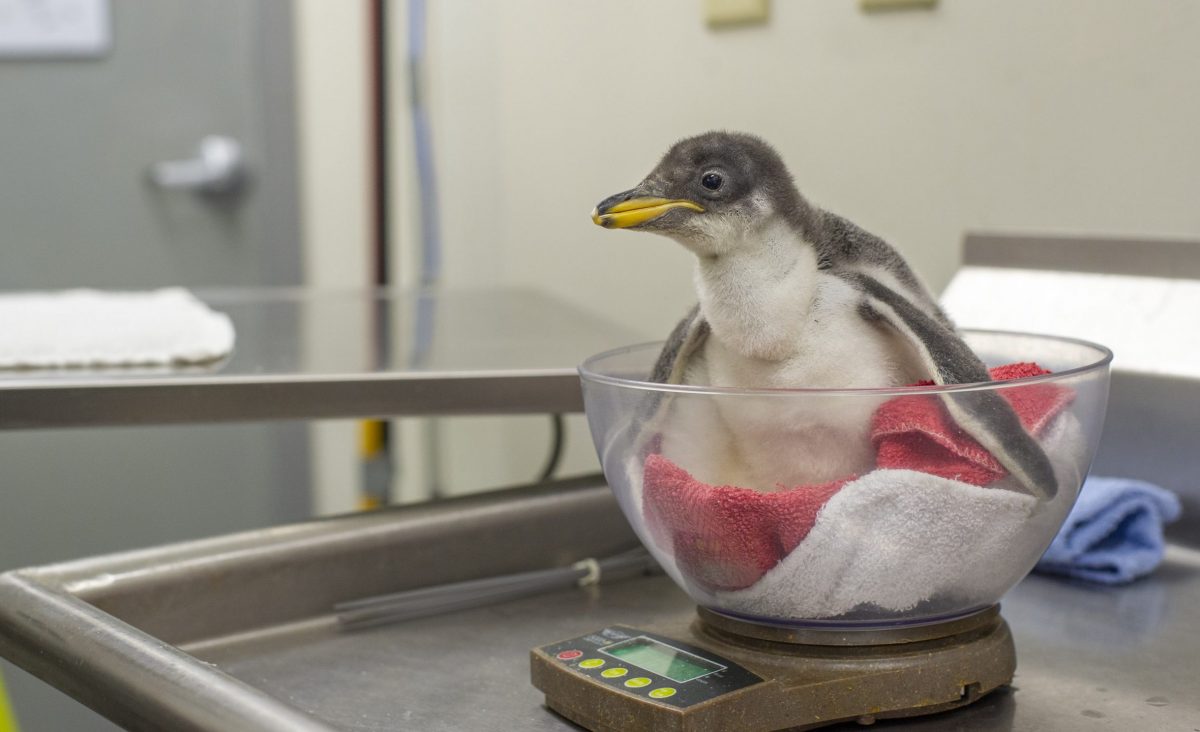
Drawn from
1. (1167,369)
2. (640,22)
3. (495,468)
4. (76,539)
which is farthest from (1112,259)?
(76,539)

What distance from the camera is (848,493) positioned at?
458mm

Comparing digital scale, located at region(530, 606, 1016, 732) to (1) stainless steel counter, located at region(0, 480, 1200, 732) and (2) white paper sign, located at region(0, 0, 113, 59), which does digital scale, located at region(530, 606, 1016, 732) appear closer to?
(1) stainless steel counter, located at region(0, 480, 1200, 732)

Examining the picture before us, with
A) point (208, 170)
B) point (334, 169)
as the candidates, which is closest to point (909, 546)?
point (334, 169)

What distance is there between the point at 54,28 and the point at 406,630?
71.2 inches

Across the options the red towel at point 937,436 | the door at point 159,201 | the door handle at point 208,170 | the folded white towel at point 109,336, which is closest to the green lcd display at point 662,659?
the red towel at point 937,436

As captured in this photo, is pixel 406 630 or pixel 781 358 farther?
pixel 406 630

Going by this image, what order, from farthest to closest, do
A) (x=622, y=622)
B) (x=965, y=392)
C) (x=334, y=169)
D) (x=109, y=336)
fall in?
1. (x=334, y=169)
2. (x=109, y=336)
3. (x=622, y=622)
4. (x=965, y=392)

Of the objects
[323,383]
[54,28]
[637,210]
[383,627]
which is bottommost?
[383,627]

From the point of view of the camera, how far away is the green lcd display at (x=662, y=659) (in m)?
0.47

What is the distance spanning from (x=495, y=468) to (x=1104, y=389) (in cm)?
118

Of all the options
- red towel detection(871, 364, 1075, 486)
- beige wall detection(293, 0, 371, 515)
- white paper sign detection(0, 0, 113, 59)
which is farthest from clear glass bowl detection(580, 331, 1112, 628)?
white paper sign detection(0, 0, 113, 59)

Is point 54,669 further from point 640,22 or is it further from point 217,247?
point 217,247

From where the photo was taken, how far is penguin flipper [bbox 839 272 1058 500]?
453 millimetres

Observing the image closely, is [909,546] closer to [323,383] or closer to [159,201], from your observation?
[323,383]
